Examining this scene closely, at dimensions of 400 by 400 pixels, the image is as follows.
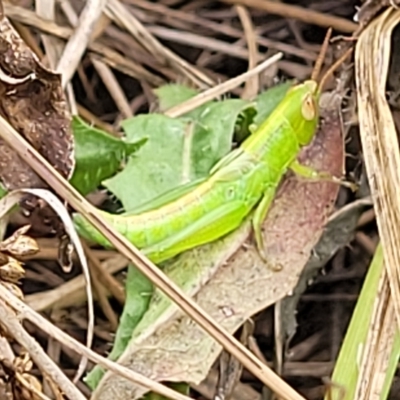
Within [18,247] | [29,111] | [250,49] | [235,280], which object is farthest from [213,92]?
[18,247]

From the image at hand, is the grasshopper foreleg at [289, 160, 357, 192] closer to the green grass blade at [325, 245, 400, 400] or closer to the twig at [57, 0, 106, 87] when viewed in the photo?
the green grass blade at [325, 245, 400, 400]

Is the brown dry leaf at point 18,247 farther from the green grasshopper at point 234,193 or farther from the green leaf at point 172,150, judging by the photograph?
the green leaf at point 172,150

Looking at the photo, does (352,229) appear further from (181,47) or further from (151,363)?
(181,47)

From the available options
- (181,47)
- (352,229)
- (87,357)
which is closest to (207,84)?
(181,47)

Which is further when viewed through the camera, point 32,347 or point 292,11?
point 292,11

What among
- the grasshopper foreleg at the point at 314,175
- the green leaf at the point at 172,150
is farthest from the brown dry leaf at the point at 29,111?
the grasshopper foreleg at the point at 314,175

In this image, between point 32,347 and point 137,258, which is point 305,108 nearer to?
point 137,258
